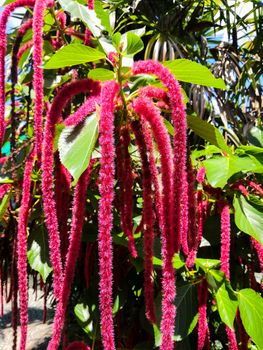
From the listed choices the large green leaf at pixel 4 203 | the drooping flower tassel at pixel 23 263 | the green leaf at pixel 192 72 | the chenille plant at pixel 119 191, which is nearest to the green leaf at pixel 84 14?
the chenille plant at pixel 119 191

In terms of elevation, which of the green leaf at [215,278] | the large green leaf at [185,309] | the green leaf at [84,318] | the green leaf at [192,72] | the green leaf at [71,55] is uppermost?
the green leaf at [71,55]

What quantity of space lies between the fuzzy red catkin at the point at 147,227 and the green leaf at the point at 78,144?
98 millimetres

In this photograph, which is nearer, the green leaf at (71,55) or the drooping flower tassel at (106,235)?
the drooping flower tassel at (106,235)

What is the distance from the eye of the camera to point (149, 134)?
78cm

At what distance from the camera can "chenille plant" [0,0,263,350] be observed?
0.63 m

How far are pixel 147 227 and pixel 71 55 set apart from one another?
0.32 m

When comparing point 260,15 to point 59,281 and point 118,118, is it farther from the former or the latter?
point 59,281

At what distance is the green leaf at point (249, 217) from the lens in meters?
1.08

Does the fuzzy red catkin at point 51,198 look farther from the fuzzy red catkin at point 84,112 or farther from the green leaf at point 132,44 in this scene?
the green leaf at point 132,44

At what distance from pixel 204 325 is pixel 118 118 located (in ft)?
1.69

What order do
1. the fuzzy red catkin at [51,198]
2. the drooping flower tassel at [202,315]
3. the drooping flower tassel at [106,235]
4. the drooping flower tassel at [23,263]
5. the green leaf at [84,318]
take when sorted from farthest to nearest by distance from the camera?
the green leaf at [84,318] → the drooping flower tassel at [202,315] → the drooping flower tassel at [23,263] → the fuzzy red catkin at [51,198] → the drooping flower tassel at [106,235]

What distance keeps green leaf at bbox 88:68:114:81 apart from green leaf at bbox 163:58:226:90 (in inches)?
4.4

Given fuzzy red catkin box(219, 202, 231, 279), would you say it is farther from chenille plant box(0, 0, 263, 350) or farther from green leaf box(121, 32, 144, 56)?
green leaf box(121, 32, 144, 56)

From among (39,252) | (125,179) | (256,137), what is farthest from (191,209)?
(256,137)
